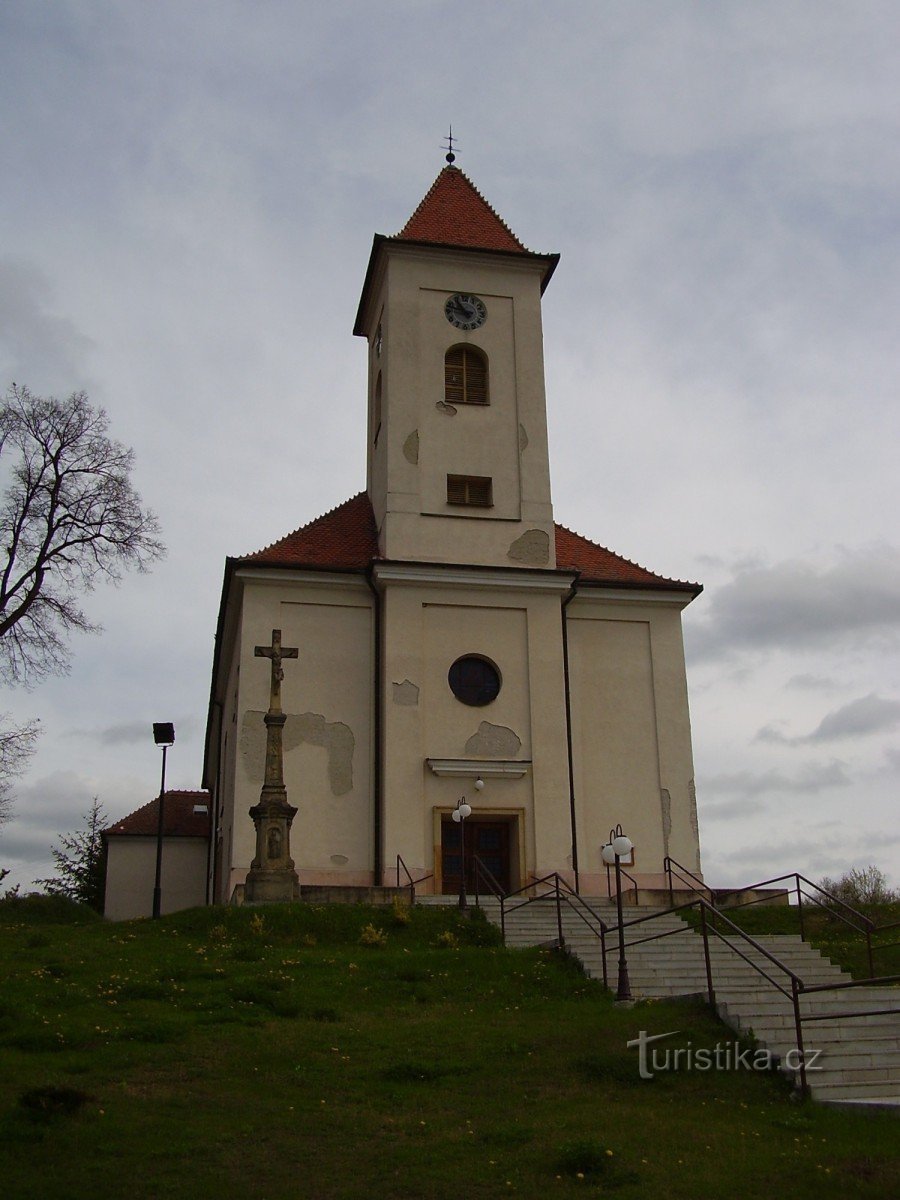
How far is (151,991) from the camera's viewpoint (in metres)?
14.9

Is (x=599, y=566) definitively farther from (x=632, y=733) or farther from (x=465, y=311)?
(x=465, y=311)

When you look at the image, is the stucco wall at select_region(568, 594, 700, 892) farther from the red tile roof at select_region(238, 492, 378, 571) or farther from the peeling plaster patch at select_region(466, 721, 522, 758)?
the red tile roof at select_region(238, 492, 378, 571)

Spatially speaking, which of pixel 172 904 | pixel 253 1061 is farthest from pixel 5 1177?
pixel 172 904

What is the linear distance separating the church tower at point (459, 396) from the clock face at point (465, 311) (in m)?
0.03

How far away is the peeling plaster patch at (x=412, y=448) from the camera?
1115 inches

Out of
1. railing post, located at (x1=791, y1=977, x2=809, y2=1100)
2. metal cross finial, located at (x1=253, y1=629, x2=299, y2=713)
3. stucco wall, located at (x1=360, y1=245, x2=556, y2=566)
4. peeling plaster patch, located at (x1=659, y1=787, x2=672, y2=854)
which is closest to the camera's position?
railing post, located at (x1=791, y1=977, x2=809, y2=1100)

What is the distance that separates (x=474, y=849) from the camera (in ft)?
85.8

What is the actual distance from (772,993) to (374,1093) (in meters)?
5.44

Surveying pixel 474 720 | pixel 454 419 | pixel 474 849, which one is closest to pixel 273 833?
pixel 474 849

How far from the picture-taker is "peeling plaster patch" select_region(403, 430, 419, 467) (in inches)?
1115

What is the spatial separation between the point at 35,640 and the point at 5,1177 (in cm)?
1873

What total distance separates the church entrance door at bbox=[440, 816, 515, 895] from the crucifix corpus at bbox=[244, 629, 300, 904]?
4.43 m

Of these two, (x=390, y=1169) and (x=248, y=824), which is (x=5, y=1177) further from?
(x=248, y=824)

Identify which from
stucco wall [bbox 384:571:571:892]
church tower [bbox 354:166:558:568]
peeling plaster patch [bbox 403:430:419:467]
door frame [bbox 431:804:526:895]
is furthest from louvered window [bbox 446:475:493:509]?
door frame [bbox 431:804:526:895]
